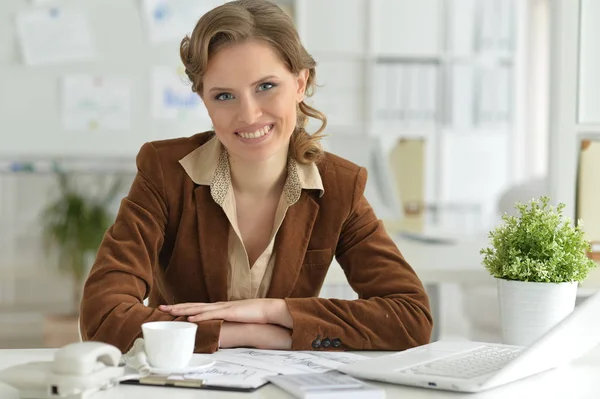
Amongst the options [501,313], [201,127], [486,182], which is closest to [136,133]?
[201,127]

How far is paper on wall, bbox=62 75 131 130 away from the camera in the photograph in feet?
15.4

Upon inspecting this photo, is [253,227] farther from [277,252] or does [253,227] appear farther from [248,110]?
[248,110]

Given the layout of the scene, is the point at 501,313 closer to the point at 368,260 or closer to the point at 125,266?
the point at 368,260

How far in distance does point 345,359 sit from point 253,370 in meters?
0.19

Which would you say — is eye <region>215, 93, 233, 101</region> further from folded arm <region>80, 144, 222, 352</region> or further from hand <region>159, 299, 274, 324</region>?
hand <region>159, 299, 274, 324</region>

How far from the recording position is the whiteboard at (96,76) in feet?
15.3

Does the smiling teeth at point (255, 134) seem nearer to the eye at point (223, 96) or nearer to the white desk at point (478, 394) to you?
the eye at point (223, 96)

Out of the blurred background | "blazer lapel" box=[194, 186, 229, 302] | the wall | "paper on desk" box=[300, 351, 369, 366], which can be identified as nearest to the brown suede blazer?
"blazer lapel" box=[194, 186, 229, 302]

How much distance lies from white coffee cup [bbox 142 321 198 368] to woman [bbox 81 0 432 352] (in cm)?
30

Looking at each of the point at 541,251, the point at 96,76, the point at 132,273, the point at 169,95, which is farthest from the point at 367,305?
the point at 96,76

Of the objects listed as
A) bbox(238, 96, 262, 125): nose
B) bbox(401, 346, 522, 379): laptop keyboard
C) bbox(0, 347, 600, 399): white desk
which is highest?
bbox(238, 96, 262, 125): nose

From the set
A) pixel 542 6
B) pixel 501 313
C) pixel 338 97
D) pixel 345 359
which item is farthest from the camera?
pixel 542 6

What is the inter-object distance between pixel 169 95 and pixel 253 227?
306 centimetres

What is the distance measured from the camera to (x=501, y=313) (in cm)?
151
